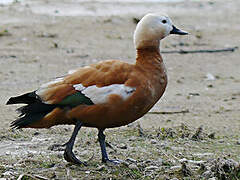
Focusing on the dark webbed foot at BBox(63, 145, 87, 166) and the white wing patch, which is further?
the dark webbed foot at BBox(63, 145, 87, 166)

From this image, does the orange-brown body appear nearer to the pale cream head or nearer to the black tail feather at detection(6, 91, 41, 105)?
the black tail feather at detection(6, 91, 41, 105)

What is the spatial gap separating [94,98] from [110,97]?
0.48 ft

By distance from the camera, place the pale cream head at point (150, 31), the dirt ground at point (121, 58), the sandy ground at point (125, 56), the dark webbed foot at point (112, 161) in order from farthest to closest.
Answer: the sandy ground at point (125, 56), the dirt ground at point (121, 58), the pale cream head at point (150, 31), the dark webbed foot at point (112, 161)

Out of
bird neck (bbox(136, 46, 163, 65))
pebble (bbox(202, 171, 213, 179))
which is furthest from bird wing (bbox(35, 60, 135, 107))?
pebble (bbox(202, 171, 213, 179))

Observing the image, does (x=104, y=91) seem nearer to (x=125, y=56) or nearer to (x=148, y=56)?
(x=148, y=56)

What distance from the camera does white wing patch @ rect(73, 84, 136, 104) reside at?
548 cm

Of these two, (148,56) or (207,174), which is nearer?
(207,174)

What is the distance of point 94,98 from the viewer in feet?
18.0

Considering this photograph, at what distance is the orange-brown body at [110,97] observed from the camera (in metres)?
5.48

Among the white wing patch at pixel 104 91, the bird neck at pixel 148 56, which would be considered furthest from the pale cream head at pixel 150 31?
the white wing patch at pixel 104 91

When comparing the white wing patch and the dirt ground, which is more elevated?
the white wing patch

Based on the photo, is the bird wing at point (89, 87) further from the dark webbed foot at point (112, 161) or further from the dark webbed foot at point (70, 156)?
the dark webbed foot at point (112, 161)

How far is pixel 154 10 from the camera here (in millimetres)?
17953

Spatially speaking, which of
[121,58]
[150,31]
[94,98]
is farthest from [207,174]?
[121,58]
